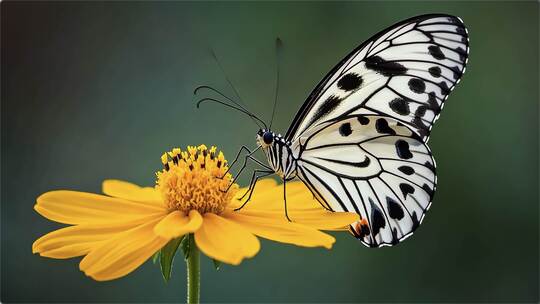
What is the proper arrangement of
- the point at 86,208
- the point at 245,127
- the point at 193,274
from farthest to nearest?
the point at 245,127, the point at 86,208, the point at 193,274

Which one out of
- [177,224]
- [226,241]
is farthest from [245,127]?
[226,241]

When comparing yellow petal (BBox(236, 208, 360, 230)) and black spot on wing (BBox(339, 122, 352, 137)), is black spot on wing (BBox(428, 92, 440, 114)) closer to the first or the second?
black spot on wing (BBox(339, 122, 352, 137))

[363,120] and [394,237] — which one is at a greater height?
[363,120]

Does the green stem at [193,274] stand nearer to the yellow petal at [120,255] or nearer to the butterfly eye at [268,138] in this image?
the yellow petal at [120,255]

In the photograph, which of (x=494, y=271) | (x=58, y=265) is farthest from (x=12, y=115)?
(x=494, y=271)

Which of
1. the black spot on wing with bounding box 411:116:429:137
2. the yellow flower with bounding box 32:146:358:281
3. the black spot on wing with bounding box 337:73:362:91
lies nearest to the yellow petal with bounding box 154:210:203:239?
the yellow flower with bounding box 32:146:358:281

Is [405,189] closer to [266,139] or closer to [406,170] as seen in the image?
[406,170]

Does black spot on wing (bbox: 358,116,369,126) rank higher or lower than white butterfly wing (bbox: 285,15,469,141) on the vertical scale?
lower

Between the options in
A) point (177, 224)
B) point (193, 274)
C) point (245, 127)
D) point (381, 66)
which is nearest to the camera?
point (193, 274)
